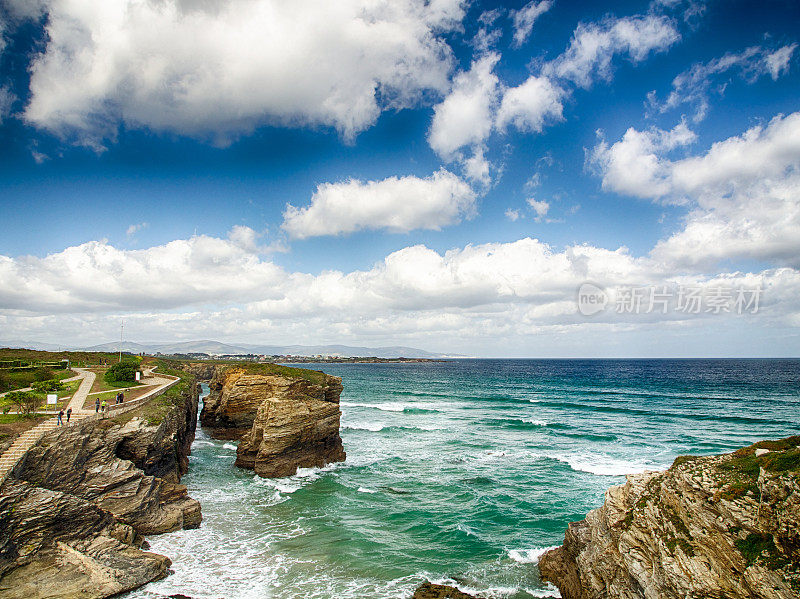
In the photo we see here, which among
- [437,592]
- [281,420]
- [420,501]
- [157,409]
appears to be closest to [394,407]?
[281,420]

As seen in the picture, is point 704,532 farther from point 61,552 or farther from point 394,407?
point 394,407

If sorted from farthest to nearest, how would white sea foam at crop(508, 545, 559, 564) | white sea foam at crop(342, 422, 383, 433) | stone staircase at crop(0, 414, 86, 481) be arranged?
1. white sea foam at crop(342, 422, 383, 433)
2. white sea foam at crop(508, 545, 559, 564)
3. stone staircase at crop(0, 414, 86, 481)

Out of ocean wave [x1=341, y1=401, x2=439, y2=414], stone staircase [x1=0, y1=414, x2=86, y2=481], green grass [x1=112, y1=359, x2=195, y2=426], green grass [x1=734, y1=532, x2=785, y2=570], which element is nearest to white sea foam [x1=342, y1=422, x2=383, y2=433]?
ocean wave [x1=341, y1=401, x2=439, y2=414]

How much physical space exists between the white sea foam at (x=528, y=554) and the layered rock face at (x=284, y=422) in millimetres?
16690

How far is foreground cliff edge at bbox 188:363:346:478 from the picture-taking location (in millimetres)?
29031

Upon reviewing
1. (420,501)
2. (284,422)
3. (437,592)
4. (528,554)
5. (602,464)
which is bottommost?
(420,501)

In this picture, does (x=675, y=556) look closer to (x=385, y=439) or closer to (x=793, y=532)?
(x=793, y=532)

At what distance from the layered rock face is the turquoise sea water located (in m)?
1.17

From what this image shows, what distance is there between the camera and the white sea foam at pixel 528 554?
18.1 m

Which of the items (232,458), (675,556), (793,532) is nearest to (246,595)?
(675,556)

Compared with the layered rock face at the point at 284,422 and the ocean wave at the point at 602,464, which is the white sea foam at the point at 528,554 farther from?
the layered rock face at the point at 284,422

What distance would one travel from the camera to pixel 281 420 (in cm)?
2916

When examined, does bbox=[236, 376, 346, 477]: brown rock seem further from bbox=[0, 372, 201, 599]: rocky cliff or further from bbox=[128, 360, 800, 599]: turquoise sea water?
bbox=[0, 372, 201, 599]: rocky cliff

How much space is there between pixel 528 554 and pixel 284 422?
58.7 feet
